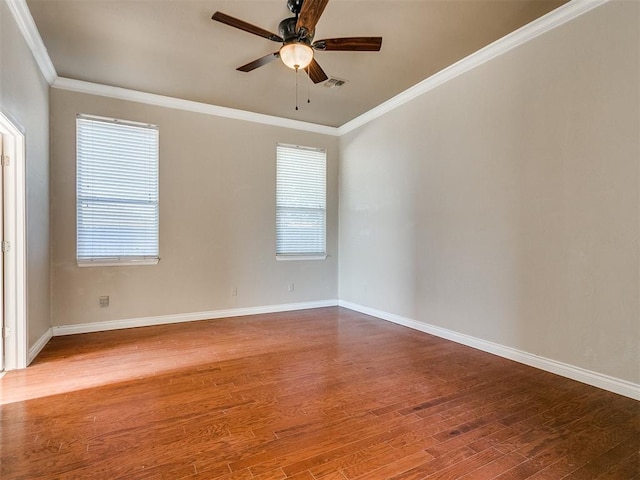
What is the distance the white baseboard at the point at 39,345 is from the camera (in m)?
3.15

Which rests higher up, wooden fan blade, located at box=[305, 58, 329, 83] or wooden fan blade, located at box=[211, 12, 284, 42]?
wooden fan blade, located at box=[211, 12, 284, 42]

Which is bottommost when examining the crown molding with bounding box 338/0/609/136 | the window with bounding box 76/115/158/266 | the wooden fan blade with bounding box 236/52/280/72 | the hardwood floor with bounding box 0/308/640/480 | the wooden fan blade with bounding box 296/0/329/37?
the hardwood floor with bounding box 0/308/640/480

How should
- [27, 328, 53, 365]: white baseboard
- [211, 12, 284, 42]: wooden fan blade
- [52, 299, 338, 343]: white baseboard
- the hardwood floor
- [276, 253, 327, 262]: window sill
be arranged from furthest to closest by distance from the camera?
1. [276, 253, 327, 262]: window sill
2. [52, 299, 338, 343]: white baseboard
3. [27, 328, 53, 365]: white baseboard
4. [211, 12, 284, 42]: wooden fan blade
5. the hardwood floor

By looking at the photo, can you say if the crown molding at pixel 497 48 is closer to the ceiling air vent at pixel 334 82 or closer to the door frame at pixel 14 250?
the ceiling air vent at pixel 334 82

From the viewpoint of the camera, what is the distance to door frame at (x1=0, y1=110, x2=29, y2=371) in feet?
9.48

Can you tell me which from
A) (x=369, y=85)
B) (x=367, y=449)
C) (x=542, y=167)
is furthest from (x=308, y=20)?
(x=367, y=449)

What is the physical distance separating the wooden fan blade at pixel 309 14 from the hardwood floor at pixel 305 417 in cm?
271

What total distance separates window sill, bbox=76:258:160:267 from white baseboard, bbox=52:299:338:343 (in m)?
0.72

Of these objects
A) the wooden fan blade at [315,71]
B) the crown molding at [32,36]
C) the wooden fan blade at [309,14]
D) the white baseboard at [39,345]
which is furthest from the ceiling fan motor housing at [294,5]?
the white baseboard at [39,345]

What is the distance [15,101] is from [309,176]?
3.70m

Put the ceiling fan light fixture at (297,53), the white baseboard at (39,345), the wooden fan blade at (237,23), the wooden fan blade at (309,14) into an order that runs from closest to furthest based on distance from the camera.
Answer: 1. the wooden fan blade at (309,14)
2. the wooden fan blade at (237,23)
3. the ceiling fan light fixture at (297,53)
4. the white baseboard at (39,345)

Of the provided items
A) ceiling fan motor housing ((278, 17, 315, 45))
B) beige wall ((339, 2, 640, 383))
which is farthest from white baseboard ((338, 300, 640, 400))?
ceiling fan motor housing ((278, 17, 315, 45))

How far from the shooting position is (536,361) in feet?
9.81

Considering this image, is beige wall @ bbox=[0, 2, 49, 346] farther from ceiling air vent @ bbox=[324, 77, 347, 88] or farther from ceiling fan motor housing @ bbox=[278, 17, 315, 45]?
ceiling air vent @ bbox=[324, 77, 347, 88]
